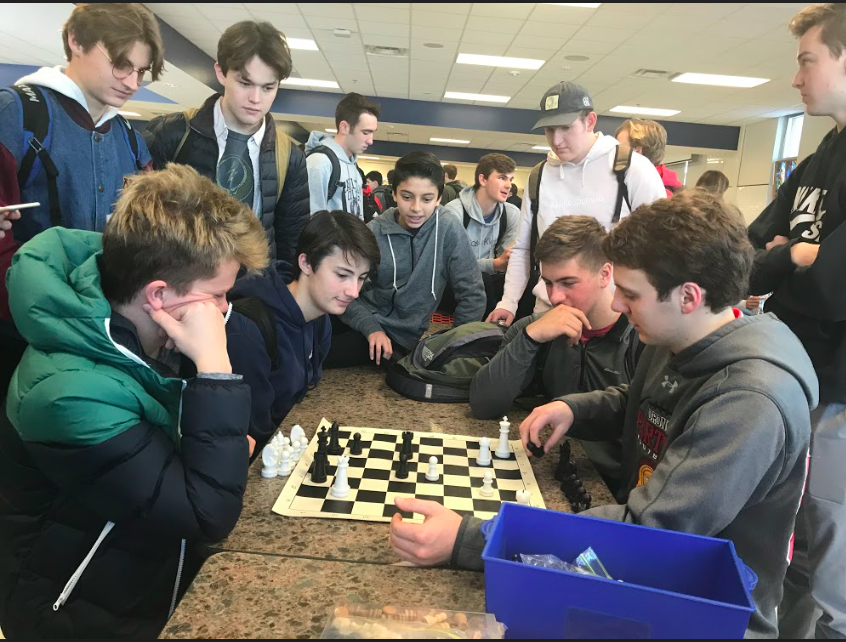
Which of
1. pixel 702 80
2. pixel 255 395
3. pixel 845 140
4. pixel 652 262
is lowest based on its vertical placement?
pixel 255 395

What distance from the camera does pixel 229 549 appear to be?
107 cm

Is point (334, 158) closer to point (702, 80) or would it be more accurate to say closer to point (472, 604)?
point (472, 604)

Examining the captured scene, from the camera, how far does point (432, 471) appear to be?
1431 millimetres

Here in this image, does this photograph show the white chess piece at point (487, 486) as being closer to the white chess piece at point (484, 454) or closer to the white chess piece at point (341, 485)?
the white chess piece at point (484, 454)

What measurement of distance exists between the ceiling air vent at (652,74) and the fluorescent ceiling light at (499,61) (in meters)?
1.33

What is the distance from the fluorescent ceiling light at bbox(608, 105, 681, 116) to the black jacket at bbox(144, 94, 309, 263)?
9763 millimetres

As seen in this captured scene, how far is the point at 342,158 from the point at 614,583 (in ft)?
8.98

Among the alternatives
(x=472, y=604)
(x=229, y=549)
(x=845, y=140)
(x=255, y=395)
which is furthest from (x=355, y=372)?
(x=845, y=140)

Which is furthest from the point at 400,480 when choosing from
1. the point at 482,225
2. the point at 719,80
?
the point at 719,80

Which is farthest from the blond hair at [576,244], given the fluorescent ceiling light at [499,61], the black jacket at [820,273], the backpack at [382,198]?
the fluorescent ceiling light at [499,61]

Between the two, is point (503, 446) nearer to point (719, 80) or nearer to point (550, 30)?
point (550, 30)

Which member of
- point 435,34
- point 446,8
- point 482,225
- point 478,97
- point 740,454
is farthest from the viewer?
point 478,97

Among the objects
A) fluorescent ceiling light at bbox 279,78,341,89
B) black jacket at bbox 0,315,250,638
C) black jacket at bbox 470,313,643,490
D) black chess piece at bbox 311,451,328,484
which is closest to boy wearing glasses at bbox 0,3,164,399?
black jacket at bbox 0,315,250,638

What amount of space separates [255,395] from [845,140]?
1.90 meters
